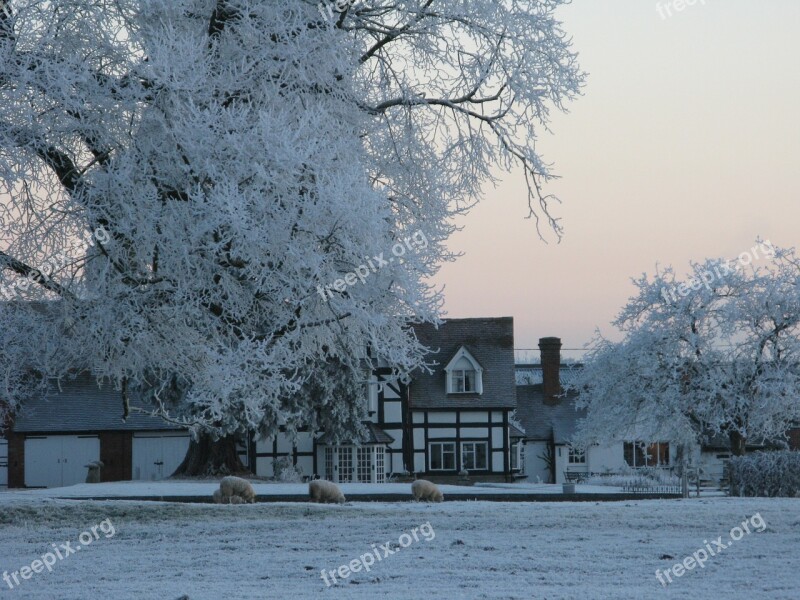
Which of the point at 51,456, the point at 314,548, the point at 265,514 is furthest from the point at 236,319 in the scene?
the point at 51,456

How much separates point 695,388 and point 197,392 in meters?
22.9

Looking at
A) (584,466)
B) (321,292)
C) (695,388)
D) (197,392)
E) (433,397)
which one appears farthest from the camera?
(584,466)

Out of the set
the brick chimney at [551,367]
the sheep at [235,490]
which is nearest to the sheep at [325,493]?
the sheep at [235,490]

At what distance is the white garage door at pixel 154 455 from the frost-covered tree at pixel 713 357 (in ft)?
52.9

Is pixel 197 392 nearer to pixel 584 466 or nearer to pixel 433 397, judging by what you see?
pixel 433 397

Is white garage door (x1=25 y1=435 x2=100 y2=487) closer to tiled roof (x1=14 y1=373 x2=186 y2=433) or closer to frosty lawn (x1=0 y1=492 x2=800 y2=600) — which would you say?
tiled roof (x1=14 y1=373 x2=186 y2=433)

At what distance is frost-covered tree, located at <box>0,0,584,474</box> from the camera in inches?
449

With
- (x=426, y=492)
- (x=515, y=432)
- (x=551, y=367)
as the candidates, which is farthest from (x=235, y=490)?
(x=551, y=367)

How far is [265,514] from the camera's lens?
1519cm

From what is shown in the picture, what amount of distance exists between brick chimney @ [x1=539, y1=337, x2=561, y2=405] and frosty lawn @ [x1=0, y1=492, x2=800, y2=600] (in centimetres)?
3092

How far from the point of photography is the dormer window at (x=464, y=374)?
41656mm

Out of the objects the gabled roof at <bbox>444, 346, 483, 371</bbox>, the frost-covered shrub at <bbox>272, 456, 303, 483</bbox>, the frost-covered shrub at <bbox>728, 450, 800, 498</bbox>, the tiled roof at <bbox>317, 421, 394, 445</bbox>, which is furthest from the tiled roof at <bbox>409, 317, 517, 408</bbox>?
the frost-covered shrub at <bbox>728, 450, 800, 498</bbox>

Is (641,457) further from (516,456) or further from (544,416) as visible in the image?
(516,456)

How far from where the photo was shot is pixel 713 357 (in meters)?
31.8
